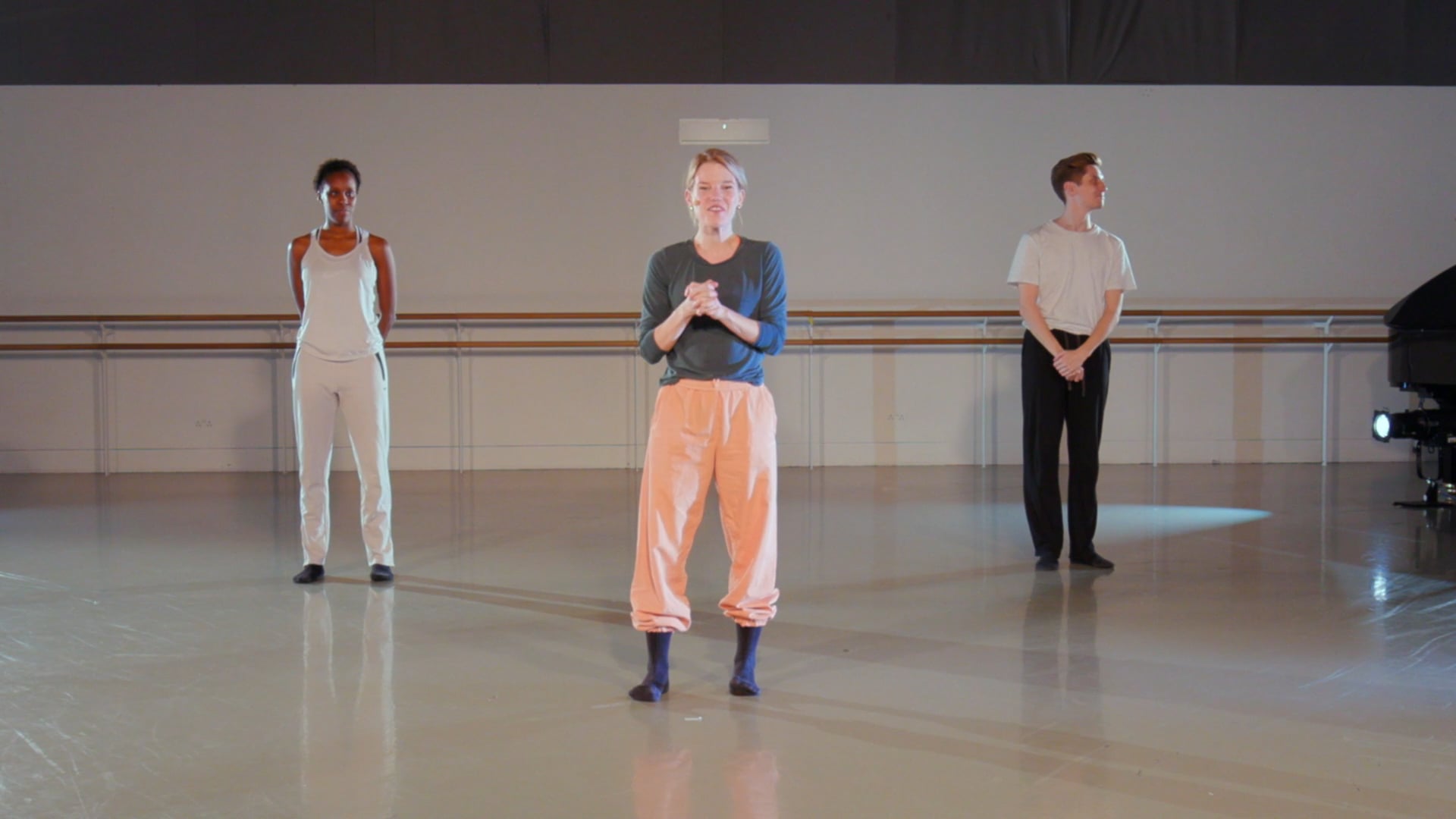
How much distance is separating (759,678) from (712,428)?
58 centimetres

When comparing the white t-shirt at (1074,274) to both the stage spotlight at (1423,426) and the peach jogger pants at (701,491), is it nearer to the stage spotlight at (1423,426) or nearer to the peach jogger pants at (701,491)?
the peach jogger pants at (701,491)

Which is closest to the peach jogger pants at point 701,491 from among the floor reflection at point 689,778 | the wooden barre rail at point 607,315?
the floor reflection at point 689,778

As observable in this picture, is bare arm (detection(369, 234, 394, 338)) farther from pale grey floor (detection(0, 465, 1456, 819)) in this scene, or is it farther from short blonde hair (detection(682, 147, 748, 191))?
short blonde hair (detection(682, 147, 748, 191))

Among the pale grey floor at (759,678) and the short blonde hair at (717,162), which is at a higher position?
the short blonde hair at (717,162)

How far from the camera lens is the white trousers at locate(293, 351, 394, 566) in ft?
12.3

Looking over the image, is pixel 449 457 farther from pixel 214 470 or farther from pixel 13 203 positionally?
pixel 13 203

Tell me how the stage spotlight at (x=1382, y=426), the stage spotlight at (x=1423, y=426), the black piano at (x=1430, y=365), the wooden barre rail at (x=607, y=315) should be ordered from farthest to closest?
the wooden barre rail at (x=607, y=315) → the stage spotlight at (x=1382, y=426) → the stage spotlight at (x=1423, y=426) → the black piano at (x=1430, y=365)

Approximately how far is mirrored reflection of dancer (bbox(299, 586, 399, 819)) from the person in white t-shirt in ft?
6.87

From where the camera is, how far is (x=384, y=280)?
12.9ft

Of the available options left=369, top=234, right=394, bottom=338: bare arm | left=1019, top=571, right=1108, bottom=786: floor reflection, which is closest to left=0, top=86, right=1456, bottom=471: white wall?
left=369, top=234, right=394, bottom=338: bare arm

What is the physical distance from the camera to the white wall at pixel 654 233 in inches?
283

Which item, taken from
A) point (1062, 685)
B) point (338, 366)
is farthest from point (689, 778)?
point (338, 366)

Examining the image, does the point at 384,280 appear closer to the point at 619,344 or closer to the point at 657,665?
the point at 657,665

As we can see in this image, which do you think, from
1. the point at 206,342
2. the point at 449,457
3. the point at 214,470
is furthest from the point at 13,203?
the point at 449,457
